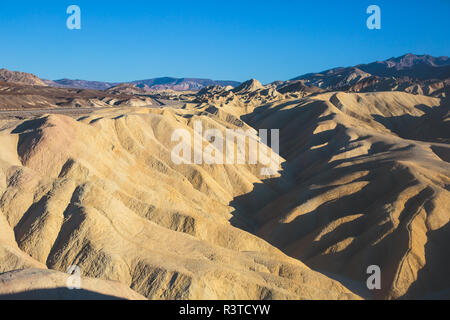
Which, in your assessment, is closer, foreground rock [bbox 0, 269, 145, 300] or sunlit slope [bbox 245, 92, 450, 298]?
foreground rock [bbox 0, 269, 145, 300]

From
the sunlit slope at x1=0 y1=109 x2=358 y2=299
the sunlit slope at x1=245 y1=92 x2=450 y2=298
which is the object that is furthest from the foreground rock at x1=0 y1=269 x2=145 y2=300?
the sunlit slope at x1=245 y1=92 x2=450 y2=298

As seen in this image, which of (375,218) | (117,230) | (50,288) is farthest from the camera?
(375,218)

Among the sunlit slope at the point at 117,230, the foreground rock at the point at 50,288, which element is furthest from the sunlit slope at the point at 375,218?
the foreground rock at the point at 50,288

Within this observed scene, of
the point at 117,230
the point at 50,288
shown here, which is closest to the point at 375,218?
the point at 117,230

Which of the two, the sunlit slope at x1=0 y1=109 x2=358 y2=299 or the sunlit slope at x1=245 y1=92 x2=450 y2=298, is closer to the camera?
the sunlit slope at x1=0 y1=109 x2=358 y2=299

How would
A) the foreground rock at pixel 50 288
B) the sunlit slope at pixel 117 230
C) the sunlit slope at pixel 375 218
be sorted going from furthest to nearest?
the sunlit slope at pixel 375 218 → the sunlit slope at pixel 117 230 → the foreground rock at pixel 50 288

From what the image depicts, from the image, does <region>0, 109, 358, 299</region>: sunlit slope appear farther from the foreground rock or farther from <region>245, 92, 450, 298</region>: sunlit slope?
<region>245, 92, 450, 298</region>: sunlit slope

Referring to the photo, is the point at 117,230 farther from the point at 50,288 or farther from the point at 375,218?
the point at 375,218

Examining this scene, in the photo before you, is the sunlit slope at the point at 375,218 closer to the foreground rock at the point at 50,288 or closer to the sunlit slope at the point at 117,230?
the sunlit slope at the point at 117,230

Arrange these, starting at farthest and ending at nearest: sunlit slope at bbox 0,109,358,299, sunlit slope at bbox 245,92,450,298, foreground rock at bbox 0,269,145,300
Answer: sunlit slope at bbox 245,92,450,298, sunlit slope at bbox 0,109,358,299, foreground rock at bbox 0,269,145,300

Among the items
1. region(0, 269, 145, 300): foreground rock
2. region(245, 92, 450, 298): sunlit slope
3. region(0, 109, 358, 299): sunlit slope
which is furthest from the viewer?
region(245, 92, 450, 298): sunlit slope

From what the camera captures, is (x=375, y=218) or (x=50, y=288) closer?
(x=50, y=288)
